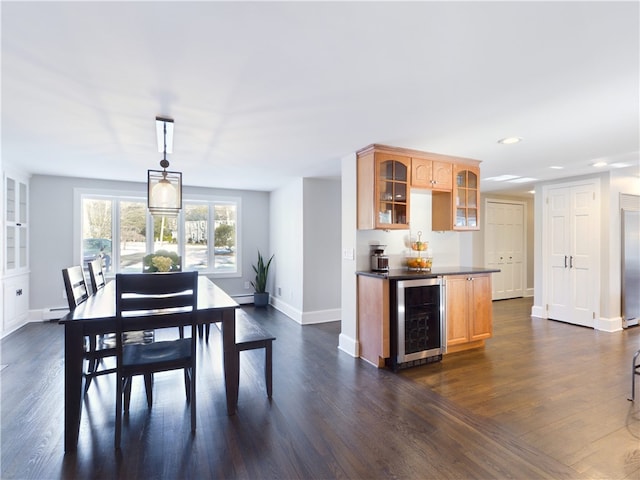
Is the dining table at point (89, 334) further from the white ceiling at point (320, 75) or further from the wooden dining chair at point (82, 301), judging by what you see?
the white ceiling at point (320, 75)

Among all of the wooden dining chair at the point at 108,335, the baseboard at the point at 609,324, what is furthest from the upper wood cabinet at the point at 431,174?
the baseboard at the point at 609,324

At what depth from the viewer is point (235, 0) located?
134cm

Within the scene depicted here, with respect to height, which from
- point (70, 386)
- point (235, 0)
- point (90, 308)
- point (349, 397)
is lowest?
point (349, 397)

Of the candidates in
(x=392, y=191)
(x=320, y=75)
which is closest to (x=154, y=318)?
(x=320, y=75)

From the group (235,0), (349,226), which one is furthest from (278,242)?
(235,0)

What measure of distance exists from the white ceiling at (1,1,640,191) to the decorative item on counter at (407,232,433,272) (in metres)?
1.15

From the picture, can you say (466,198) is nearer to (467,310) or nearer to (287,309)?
(467,310)

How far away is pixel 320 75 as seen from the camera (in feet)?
6.38

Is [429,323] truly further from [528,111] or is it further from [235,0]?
[235,0]

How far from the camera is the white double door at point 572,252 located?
15.8ft

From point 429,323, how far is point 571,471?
1.71 meters

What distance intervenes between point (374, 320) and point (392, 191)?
1407 millimetres

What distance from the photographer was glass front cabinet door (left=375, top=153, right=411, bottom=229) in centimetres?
343

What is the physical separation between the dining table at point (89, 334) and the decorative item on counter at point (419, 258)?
2.25 m
